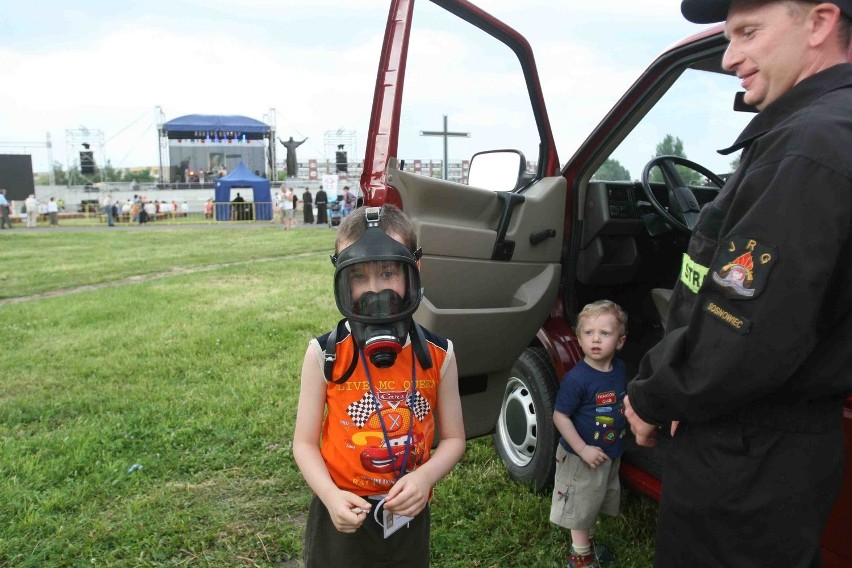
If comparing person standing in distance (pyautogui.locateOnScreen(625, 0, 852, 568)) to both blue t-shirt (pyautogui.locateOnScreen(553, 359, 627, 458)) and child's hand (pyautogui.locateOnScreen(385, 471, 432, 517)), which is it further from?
blue t-shirt (pyautogui.locateOnScreen(553, 359, 627, 458))

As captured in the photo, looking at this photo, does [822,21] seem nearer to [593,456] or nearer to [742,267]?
[742,267]

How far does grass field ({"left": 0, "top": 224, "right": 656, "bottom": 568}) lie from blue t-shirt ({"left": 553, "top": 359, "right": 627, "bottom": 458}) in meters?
0.51

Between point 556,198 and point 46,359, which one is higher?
point 556,198

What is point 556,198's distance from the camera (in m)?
2.88

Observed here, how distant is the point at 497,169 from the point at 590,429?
48.5 inches

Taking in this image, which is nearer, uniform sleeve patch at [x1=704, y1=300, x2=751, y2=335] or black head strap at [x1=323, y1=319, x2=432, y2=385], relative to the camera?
uniform sleeve patch at [x1=704, y1=300, x2=751, y2=335]

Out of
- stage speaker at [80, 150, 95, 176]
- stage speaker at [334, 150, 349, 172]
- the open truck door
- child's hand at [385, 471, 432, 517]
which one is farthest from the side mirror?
stage speaker at [80, 150, 95, 176]

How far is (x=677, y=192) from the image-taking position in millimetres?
2936

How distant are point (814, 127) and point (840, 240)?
214 millimetres

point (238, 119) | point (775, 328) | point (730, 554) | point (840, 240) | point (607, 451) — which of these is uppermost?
point (238, 119)

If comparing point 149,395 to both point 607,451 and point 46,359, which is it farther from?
point 607,451

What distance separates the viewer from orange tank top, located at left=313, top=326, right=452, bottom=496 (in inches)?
66.6

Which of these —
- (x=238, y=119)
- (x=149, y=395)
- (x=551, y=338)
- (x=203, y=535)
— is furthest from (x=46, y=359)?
(x=238, y=119)

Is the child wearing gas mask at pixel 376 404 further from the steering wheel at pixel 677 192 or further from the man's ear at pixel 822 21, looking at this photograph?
the steering wheel at pixel 677 192
